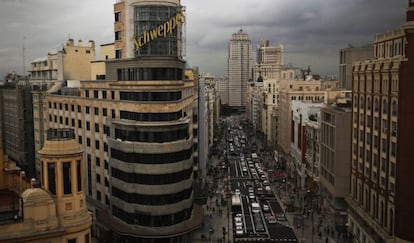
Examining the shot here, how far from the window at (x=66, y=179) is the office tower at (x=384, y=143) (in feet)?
120

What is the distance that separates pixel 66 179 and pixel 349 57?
98097 mm

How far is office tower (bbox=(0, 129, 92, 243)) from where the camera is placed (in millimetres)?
28750

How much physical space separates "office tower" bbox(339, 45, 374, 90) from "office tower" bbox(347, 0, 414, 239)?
142ft

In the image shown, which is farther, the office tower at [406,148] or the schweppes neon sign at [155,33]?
the schweppes neon sign at [155,33]

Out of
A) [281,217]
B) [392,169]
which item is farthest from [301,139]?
[392,169]

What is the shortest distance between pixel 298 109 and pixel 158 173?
58.0 meters

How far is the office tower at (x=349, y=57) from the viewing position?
10938cm

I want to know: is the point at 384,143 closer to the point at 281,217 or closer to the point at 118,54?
the point at 281,217

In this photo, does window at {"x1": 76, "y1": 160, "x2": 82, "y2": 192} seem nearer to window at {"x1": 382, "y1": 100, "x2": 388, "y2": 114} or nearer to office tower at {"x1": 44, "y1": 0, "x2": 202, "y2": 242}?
office tower at {"x1": 44, "y1": 0, "x2": 202, "y2": 242}

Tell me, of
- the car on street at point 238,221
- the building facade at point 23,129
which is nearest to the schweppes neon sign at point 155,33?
A: the car on street at point 238,221

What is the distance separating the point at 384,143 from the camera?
189 ft

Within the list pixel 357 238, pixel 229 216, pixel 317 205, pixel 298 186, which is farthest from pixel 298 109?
pixel 357 238

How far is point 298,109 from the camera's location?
370 ft

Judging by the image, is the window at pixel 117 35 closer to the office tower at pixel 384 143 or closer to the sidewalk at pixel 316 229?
the office tower at pixel 384 143
